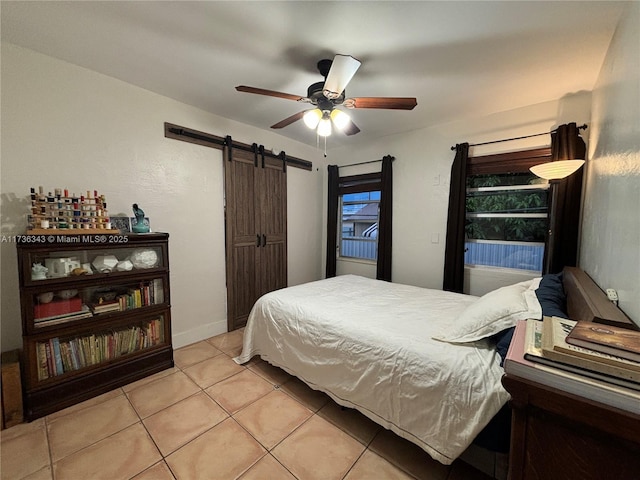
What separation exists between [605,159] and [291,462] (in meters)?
2.77

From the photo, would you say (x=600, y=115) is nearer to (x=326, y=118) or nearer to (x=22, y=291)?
(x=326, y=118)

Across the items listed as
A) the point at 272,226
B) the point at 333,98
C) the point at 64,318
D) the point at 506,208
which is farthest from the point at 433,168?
the point at 64,318

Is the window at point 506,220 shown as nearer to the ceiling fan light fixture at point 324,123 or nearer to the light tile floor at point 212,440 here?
the ceiling fan light fixture at point 324,123

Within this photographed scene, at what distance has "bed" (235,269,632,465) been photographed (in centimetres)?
125

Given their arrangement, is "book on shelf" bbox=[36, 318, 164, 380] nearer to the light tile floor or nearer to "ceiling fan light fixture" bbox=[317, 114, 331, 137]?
the light tile floor

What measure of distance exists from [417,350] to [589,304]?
2.65ft

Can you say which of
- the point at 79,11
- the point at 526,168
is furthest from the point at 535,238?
the point at 79,11

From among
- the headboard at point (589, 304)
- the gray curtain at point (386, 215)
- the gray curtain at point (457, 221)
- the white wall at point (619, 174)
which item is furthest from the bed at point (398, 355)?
the gray curtain at point (386, 215)

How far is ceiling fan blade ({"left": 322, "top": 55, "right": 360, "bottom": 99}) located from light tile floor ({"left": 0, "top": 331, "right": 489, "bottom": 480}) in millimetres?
2315

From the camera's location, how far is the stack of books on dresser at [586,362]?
0.59m

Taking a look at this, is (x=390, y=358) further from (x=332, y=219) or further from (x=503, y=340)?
(x=332, y=219)

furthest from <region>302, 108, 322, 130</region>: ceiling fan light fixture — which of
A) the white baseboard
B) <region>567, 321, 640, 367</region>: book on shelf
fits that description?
the white baseboard

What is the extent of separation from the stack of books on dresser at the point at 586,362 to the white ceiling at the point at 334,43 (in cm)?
176

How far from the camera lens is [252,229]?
3402 millimetres
